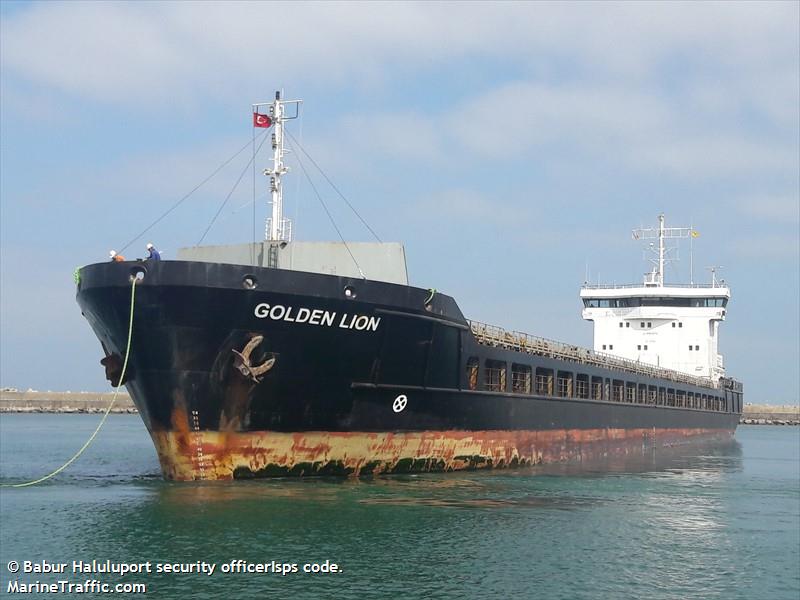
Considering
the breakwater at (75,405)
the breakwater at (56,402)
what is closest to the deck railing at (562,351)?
the breakwater at (75,405)

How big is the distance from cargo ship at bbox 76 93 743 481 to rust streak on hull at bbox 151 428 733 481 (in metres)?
0.03

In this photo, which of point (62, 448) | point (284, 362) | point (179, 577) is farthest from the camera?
point (62, 448)

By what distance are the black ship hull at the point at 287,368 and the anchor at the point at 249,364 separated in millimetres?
31

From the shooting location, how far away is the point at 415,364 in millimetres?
22266

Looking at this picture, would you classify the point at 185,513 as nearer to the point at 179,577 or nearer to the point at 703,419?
the point at 179,577

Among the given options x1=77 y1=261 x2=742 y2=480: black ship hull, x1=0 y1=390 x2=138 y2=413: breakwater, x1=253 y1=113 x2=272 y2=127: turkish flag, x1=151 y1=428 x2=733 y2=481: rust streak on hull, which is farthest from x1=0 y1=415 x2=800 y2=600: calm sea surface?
x1=0 y1=390 x2=138 y2=413: breakwater

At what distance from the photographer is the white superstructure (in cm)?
5062

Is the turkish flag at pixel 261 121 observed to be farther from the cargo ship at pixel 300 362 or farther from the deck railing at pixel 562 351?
the deck railing at pixel 562 351

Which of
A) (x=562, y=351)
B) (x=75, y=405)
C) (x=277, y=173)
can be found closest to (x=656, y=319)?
(x=562, y=351)

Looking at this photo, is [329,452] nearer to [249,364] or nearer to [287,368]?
[287,368]

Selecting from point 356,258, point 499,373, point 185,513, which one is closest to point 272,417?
point 185,513

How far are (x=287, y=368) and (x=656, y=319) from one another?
117 feet

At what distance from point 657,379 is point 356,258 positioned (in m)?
24.6

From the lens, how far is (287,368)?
20062 millimetres
